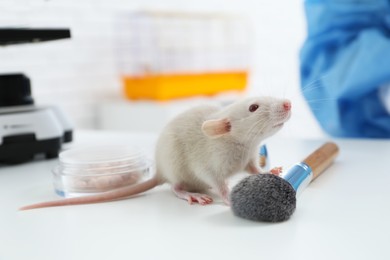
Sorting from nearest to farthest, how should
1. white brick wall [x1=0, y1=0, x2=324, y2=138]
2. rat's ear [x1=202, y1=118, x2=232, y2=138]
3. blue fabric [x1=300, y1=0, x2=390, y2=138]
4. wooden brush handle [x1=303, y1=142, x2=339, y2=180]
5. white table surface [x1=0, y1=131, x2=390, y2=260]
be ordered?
1. white table surface [x1=0, y1=131, x2=390, y2=260]
2. rat's ear [x1=202, y1=118, x2=232, y2=138]
3. wooden brush handle [x1=303, y1=142, x2=339, y2=180]
4. blue fabric [x1=300, y1=0, x2=390, y2=138]
5. white brick wall [x1=0, y1=0, x2=324, y2=138]

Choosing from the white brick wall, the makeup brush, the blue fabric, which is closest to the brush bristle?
the makeup brush

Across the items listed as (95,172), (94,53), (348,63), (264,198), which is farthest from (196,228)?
(94,53)

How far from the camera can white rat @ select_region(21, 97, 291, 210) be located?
568 millimetres

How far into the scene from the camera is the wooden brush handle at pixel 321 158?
66cm

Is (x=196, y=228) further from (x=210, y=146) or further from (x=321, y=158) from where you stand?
(x=321, y=158)

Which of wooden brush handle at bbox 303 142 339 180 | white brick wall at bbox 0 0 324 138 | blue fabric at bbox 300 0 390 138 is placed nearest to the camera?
wooden brush handle at bbox 303 142 339 180

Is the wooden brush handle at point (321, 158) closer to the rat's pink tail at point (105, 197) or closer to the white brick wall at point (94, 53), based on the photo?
the rat's pink tail at point (105, 197)

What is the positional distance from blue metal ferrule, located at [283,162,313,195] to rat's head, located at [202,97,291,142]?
51 millimetres

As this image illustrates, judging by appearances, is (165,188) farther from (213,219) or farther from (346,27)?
(346,27)

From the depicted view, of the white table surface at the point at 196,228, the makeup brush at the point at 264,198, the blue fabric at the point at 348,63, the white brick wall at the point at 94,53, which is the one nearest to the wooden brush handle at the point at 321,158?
the white table surface at the point at 196,228

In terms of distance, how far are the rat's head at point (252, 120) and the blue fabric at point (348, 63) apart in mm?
539

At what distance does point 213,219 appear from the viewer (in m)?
0.52

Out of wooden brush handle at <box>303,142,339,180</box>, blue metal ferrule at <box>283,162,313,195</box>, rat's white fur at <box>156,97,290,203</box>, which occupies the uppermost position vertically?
rat's white fur at <box>156,97,290,203</box>

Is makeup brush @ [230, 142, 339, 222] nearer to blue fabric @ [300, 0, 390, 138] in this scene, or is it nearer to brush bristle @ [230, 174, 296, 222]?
brush bristle @ [230, 174, 296, 222]
